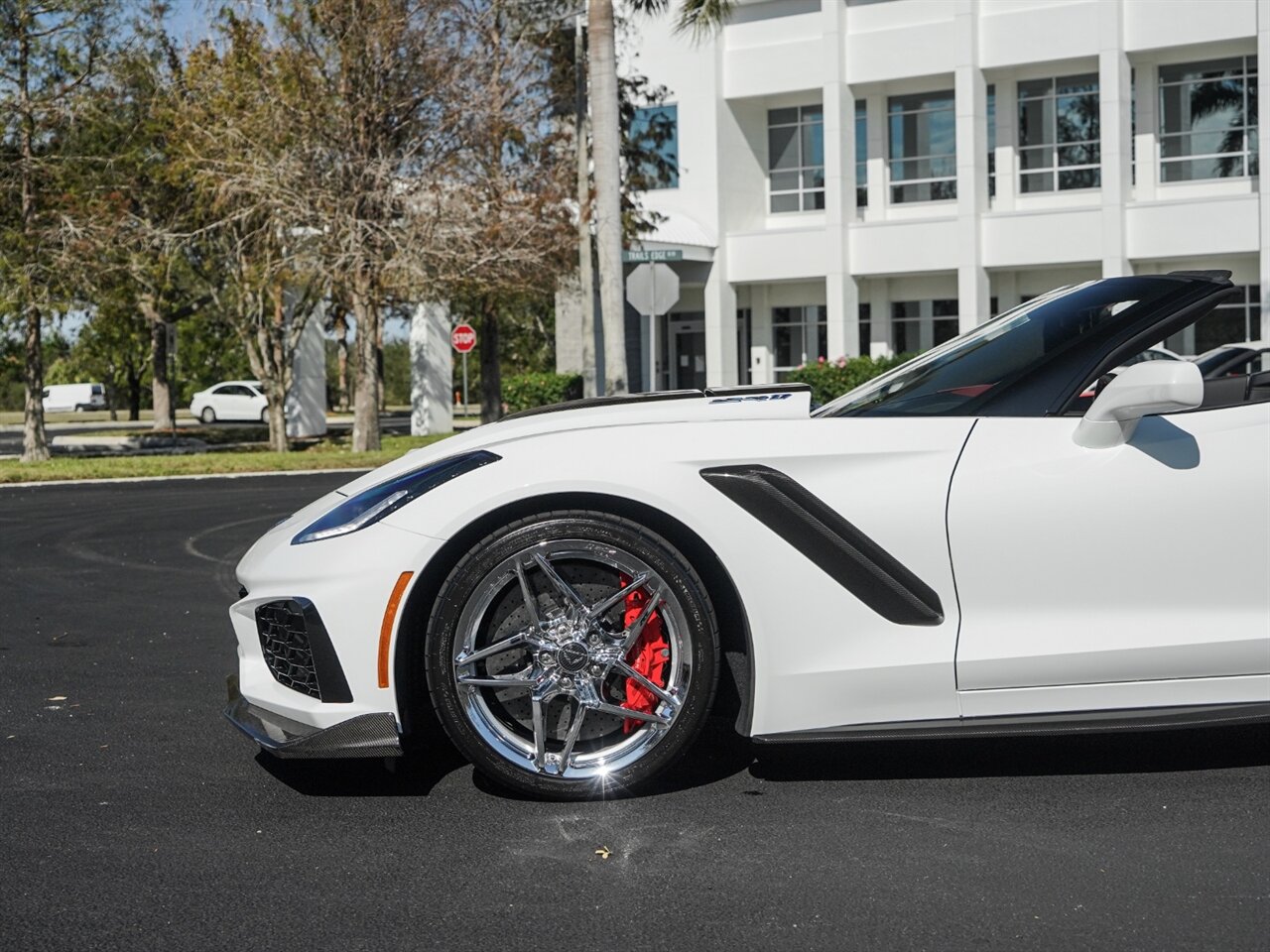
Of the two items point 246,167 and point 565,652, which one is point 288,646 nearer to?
point 565,652

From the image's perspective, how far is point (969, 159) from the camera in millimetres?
33406

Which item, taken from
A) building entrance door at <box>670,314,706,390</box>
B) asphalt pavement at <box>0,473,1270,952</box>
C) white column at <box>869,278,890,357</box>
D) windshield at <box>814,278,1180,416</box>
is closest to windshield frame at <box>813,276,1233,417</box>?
windshield at <box>814,278,1180,416</box>

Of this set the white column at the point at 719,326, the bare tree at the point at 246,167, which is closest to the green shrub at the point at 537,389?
the white column at the point at 719,326

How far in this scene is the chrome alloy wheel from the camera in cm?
410

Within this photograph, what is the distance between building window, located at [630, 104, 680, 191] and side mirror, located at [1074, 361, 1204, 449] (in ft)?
105

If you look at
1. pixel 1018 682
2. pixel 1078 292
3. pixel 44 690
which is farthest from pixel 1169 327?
pixel 44 690

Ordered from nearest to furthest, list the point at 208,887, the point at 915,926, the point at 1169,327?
the point at 915,926 < the point at 208,887 < the point at 1169,327

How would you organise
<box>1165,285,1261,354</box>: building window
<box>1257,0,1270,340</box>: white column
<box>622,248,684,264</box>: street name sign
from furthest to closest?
<box>622,248,684,264</box>: street name sign, <box>1165,285,1261,354</box>: building window, <box>1257,0,1270,340</box>: white column

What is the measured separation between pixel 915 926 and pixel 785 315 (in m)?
34.9

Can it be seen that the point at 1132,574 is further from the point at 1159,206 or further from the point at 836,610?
the point at 1159,206

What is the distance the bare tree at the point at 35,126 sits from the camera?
26172 millimetres

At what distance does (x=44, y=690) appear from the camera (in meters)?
6.02

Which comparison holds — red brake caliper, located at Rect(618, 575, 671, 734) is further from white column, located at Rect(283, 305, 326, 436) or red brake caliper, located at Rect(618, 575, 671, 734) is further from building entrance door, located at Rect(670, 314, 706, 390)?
building entrance door, located at Rect(670, 314, 706, 390)

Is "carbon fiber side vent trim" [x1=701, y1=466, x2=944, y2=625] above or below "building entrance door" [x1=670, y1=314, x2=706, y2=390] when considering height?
below
